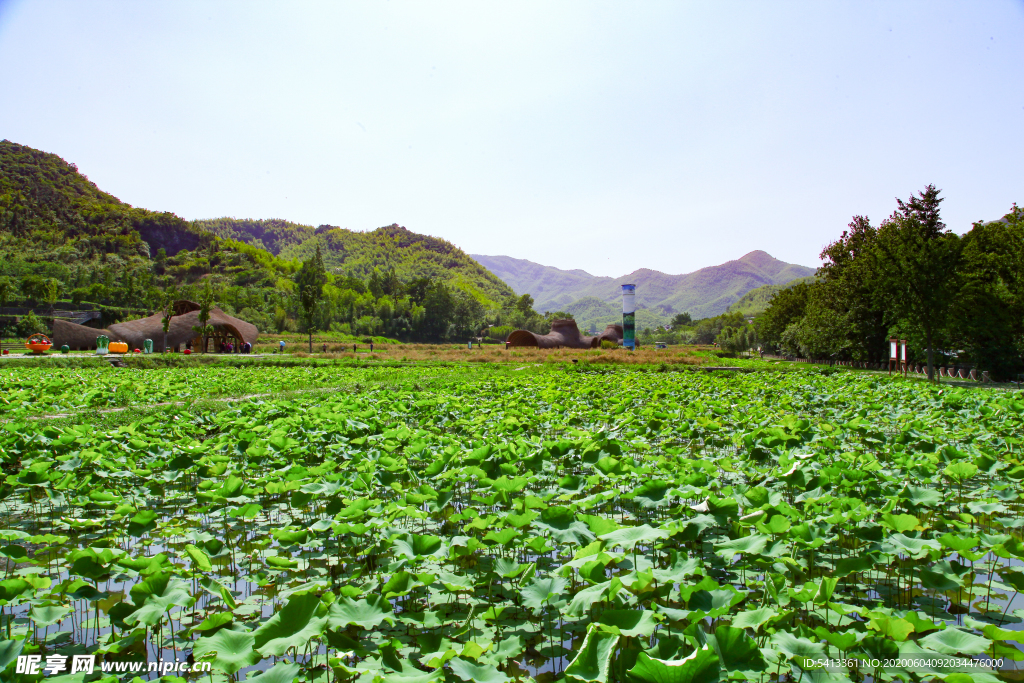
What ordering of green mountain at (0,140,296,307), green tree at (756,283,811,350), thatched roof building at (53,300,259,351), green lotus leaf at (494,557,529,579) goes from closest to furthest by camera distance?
green lotus leaf at (494,557,529,579), thatched roof building at (53,300,259,351), green tree at (756,283,811,350), green mountain at (0,140,296,307)

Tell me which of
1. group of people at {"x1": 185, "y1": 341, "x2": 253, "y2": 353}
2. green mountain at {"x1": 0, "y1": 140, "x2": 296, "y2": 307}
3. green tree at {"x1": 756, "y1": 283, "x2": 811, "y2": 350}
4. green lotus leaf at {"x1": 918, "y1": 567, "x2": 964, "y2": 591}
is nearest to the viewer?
green lotus leaf at {"x1": 918, "y1": 567, "x2": 964, "y2": 591}

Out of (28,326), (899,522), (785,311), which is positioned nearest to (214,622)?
(899,522)

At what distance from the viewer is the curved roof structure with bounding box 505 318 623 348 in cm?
3947

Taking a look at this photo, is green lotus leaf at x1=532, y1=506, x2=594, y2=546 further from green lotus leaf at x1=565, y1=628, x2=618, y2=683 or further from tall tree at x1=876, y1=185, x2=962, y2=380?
tall tree at x1=876, y1=185, x2=962, y2=380

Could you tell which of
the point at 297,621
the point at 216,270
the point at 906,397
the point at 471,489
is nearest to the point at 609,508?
the point at 471,489

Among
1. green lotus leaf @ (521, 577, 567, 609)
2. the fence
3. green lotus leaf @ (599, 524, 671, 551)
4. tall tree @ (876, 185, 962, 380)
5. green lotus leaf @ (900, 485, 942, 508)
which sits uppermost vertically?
tall tree @ (876, 185, 962, 380)

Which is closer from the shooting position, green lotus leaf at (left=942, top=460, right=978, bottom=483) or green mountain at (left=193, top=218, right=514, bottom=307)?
green lotus leaf at (left=942, top=460, right=978, bottom=483)

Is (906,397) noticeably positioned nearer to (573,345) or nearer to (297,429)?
(297,429)

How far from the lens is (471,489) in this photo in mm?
4777

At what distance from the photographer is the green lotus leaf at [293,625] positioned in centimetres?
185

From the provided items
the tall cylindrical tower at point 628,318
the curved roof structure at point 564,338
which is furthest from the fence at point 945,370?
the curved roof structure at point 564,338

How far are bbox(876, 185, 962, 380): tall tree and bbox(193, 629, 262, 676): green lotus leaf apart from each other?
20.2 m

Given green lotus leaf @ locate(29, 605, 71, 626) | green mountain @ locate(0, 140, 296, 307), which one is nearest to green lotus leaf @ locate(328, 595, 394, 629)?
green lotus leaf @ locate(29, 605, 71, 626)

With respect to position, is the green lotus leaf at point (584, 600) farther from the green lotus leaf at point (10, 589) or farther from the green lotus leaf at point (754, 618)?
the green lotus leaf at point (10, 589)
